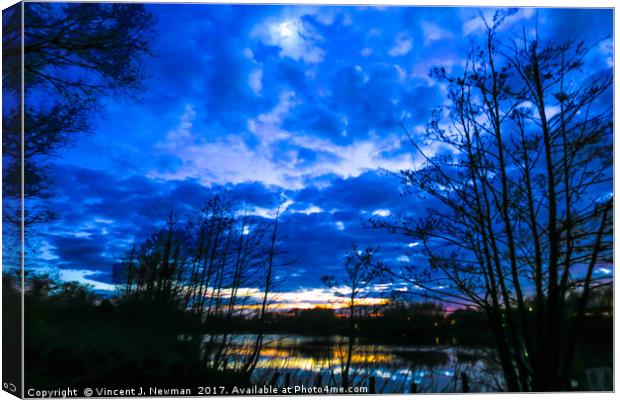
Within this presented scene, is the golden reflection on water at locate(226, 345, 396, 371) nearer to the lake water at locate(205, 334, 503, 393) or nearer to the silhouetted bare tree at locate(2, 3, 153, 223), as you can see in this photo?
the lake water at locate(205, 334, 503, 393)

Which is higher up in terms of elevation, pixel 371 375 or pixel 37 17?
pixel 37 17

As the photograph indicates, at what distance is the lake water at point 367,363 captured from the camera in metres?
4.24

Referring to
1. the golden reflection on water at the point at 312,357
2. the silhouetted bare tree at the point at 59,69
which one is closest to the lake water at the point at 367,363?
the golden reflection on water at the point at 312,357

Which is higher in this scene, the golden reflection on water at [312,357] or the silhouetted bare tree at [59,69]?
the silhouetted bare tree at [59,69]

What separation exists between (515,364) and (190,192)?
3290 mm

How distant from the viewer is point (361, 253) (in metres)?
4.39

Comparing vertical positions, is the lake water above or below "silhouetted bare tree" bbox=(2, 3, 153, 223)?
below

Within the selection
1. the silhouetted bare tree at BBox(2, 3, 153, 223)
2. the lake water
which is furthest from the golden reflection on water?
the silhouetted bare tree at BBox(2, 3, 153, 223)

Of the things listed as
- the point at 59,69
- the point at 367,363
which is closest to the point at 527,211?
the point at 367,363

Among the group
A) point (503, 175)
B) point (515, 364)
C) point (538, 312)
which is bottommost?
point (515, 364)

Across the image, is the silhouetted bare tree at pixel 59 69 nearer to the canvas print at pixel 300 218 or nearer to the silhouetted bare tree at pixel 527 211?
the canvas print at pixel 300 218

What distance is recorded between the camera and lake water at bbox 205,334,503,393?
424 cm

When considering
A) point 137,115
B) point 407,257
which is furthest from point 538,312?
point 137,115

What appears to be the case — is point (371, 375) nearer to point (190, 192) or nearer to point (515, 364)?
point (515, 364)
